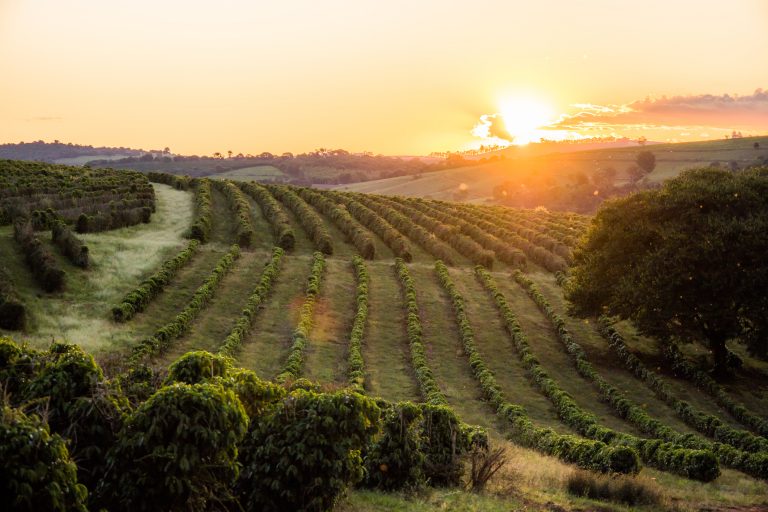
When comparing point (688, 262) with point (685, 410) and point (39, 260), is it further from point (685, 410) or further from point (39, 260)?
point (39, 260)

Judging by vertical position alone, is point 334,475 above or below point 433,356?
above

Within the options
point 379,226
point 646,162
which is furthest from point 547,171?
point 379,226

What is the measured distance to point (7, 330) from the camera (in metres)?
33.8

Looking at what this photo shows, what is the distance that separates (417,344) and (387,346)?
1.80 metres

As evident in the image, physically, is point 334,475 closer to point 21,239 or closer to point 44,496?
point 44,496

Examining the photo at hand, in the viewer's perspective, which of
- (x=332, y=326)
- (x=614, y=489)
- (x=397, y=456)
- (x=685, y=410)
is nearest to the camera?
(x=397, y=456)

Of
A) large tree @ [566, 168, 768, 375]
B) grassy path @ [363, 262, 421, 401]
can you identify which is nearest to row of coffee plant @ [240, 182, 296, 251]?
grassy path @ [363, 262, 421, 401]

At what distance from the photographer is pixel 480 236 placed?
7250 cm

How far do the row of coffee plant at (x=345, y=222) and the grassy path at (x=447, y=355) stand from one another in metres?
5.34

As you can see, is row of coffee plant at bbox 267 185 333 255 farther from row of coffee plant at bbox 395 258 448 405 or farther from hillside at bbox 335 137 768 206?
hillside at bbox 335 137 768 206

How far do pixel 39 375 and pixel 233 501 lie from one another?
466 cm

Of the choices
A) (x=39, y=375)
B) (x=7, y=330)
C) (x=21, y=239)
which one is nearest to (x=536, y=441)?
(x=39, y=375)

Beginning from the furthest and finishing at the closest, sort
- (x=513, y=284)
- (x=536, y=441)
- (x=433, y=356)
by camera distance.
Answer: (x=513, y=284) → (x=433, y=356) → (x=536, y=441)

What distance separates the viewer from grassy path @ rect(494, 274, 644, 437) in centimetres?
3416
